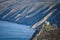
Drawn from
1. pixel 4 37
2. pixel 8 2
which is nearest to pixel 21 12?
pixel 8 2

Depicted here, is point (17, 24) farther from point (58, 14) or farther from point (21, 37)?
point (58, 14)

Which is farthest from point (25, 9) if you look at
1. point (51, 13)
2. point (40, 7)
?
point (51, 13)

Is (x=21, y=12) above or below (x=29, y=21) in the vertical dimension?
above

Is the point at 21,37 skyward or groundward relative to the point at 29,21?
groundward

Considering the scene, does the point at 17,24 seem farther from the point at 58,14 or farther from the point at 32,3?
the point at 58,14

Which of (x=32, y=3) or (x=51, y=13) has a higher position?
(x=32, y=3)

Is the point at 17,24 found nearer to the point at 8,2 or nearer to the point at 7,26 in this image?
the point at 7,26

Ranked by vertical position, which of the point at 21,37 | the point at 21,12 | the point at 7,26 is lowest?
the point at 21,37
